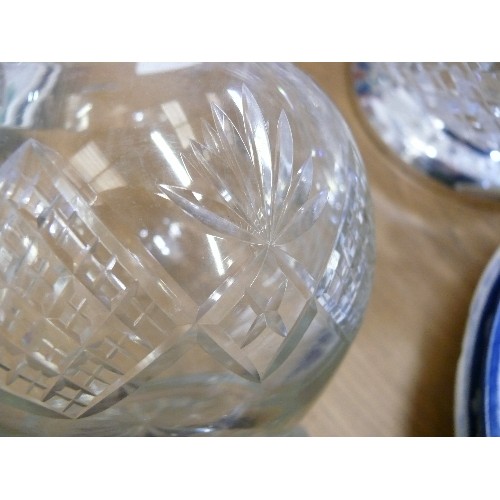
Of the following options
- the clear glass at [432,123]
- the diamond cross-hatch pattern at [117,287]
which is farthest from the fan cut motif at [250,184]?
the clear glass at [432,123]

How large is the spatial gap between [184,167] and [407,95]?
0.17m

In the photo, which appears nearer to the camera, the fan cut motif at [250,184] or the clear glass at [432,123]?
the fan cut motif at [250,184]

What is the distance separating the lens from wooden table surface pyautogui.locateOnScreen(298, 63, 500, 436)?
261 mm

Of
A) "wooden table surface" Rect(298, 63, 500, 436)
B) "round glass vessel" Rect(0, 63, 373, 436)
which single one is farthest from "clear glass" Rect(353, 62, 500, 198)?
Answer: "round glass vessel" Rect(0, 63, 373, 436)

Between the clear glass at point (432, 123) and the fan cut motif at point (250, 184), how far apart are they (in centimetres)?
11

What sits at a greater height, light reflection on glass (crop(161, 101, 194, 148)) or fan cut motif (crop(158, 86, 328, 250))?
light reflection on glass (crop(161, 101, 194, 148))

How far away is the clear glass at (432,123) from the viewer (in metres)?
0.30

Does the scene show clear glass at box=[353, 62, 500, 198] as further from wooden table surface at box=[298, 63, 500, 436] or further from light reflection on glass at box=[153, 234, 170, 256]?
light reflection on glass at box=[153, 234, 170, 256]

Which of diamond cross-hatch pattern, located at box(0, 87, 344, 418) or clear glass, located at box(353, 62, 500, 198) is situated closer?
diamond cross-hatch pattern, located at box(0, 87, 344, 418)

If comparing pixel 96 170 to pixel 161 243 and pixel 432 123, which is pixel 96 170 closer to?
pixel 161 243

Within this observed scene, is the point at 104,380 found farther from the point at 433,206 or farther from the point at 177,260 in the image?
the point at 433,206

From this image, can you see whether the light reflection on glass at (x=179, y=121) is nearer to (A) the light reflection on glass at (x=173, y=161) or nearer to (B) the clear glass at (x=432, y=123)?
(A) the light reflection on glass at (x=173, y=161)

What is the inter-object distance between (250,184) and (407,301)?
0.36ft
